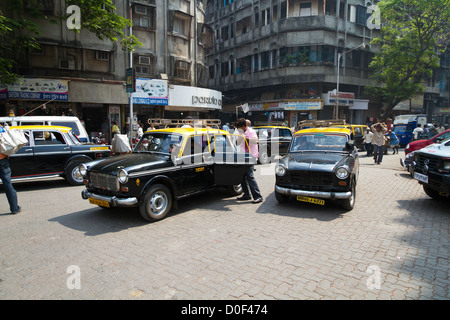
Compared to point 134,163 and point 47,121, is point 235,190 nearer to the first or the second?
point 134,163

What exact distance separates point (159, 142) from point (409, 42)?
101ft

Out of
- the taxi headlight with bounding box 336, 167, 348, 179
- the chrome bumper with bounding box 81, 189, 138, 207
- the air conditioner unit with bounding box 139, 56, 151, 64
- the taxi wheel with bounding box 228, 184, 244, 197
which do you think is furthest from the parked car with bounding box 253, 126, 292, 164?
the air conditioner unit with bounding box 139, 56, 151, 64

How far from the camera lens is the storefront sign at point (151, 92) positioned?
19922 millimetres

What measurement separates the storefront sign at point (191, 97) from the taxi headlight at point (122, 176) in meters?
16.4

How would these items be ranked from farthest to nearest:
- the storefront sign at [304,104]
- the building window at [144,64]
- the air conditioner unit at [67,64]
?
the storefront sign at [304,104] < the building window at [144,64] < the air conditioner unit at [67,64]

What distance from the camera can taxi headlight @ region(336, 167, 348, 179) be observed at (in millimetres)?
6175

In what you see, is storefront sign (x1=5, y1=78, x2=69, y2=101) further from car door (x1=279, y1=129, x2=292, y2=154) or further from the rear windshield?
car door (x1=279, y1=129, x2=292, y2=154)

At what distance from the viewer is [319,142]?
770 cm

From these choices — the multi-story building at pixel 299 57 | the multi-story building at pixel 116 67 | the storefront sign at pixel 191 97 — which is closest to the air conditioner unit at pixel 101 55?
the multi-story building at pixel 116 67

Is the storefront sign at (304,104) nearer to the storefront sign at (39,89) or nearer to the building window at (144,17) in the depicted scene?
the building window at (144,17)

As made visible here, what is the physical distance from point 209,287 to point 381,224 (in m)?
3.79

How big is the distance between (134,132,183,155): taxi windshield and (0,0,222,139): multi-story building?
12803 millimetres
